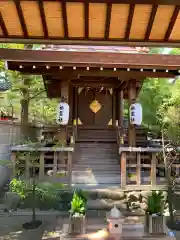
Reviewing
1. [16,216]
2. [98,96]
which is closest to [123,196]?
[16,216]

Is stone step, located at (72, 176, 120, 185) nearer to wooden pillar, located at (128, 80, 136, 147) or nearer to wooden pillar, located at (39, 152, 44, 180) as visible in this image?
wooden pillar, located at (39, 152, 44, 180)

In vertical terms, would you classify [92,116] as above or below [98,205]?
above

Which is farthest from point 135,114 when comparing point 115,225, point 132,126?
point 115,225

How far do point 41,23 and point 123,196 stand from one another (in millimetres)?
7930

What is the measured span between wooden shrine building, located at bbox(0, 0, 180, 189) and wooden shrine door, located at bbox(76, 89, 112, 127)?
51 millimetres

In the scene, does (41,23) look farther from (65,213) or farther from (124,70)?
(124,70)

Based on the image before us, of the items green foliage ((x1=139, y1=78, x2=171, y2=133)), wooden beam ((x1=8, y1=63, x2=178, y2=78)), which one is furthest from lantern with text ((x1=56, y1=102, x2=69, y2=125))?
green foliage ((x1=139, y1=78, x2=171, y2=133))

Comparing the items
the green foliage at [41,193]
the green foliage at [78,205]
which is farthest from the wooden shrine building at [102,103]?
the green foliage at [78,205]

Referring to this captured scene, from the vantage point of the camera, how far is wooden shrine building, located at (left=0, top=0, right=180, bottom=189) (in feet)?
8.43

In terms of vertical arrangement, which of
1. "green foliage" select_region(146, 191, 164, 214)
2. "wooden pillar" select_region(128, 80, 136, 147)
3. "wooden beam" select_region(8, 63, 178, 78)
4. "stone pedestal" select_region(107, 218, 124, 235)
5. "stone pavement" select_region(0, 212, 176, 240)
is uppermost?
"wooden beam" select_region(8, 63, 178, 78)

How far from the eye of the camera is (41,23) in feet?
9.04

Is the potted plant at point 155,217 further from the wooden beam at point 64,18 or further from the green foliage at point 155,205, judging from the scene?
the wooden beam at point 64,18

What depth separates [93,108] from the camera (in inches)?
583

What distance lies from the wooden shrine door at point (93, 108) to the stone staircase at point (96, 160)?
2.38ft
